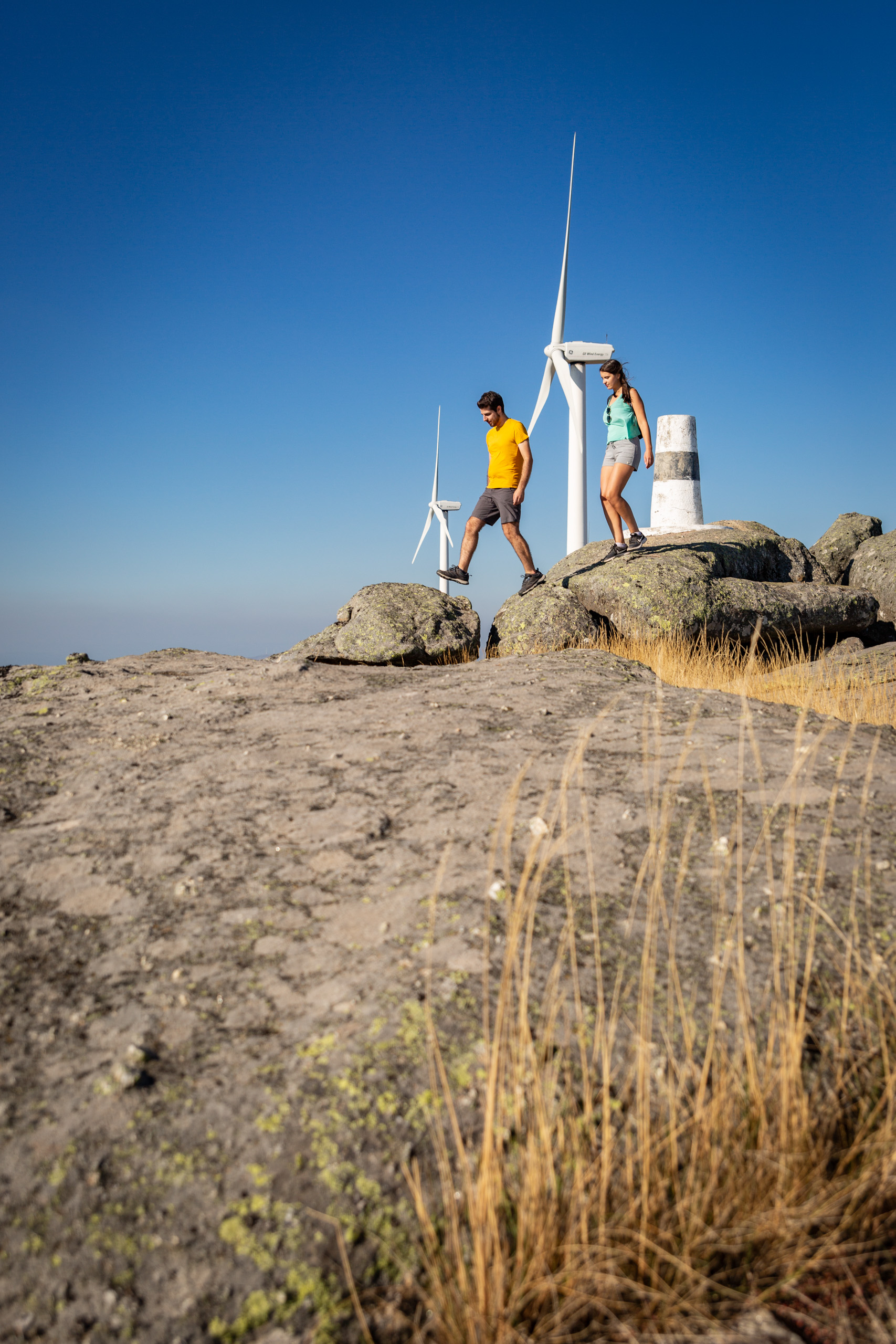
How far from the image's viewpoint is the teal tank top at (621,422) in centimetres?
873

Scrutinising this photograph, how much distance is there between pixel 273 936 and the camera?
7.29 feet

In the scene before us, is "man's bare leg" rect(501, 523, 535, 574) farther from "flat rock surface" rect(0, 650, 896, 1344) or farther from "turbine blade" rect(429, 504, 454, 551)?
"turbine blade" rect(429, 504, 454, 551)

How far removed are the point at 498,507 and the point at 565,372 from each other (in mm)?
10617

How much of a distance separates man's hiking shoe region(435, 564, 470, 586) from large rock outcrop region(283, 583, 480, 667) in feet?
1.16

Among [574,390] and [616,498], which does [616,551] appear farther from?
[574,390]

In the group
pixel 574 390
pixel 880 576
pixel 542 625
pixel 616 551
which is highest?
pixel 574 390

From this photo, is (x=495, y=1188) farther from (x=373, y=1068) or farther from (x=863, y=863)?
(x=863, y=863)

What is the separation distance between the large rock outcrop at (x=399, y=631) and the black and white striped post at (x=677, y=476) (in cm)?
659

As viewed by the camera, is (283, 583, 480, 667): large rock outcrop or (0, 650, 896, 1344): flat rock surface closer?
(0, 650, 896, 1344): flat rock surface

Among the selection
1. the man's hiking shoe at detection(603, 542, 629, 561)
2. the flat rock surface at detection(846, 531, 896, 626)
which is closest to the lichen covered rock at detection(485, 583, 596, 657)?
the man's hiking shoe at detection(603, 542, 629, 561)

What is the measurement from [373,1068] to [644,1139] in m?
0.60

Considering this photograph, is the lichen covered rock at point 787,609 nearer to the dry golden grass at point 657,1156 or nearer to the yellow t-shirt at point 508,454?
the yellow t-shirt at point 508,454

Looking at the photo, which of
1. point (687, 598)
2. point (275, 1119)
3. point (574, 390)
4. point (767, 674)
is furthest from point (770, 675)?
point (574, 390)

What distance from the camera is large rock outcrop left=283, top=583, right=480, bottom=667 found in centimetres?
818
